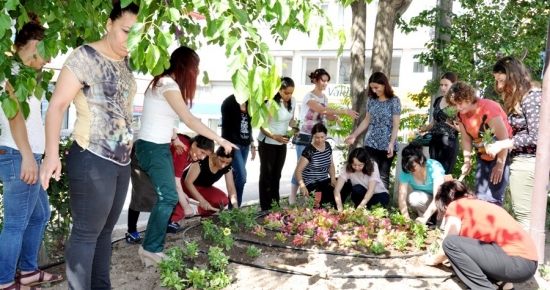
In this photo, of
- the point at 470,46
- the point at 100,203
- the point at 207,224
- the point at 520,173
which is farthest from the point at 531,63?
the point at 100,203

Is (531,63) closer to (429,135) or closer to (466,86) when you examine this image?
(429,135)

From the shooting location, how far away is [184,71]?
4.23 metres

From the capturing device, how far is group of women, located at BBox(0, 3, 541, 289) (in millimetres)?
3080

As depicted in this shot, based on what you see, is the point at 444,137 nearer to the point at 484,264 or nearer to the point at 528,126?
the point at 528,126

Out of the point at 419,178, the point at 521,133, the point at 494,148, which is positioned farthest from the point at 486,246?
the point at 419,178

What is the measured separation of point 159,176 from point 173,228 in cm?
149

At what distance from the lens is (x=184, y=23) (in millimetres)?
5539

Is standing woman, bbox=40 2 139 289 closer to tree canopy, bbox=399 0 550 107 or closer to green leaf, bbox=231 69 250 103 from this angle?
green leaf, bbox=231 69 250 103

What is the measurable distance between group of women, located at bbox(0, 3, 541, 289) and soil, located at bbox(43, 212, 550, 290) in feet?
0.57

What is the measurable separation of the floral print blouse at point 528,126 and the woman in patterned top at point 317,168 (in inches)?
98.7

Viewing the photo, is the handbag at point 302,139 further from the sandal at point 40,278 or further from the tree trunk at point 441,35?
the sandal at point 40,278

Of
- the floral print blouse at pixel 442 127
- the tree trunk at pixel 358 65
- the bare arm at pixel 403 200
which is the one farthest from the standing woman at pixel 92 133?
the tree trunk at pixel 358 65

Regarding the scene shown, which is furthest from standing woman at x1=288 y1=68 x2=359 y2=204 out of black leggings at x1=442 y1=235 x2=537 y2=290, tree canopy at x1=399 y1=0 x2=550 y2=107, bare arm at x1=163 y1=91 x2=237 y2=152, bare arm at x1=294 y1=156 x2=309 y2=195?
bare arm at x1=163 y1=91 x2=237 y2=152

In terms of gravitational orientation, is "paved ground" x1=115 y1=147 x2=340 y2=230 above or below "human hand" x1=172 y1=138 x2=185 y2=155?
below
